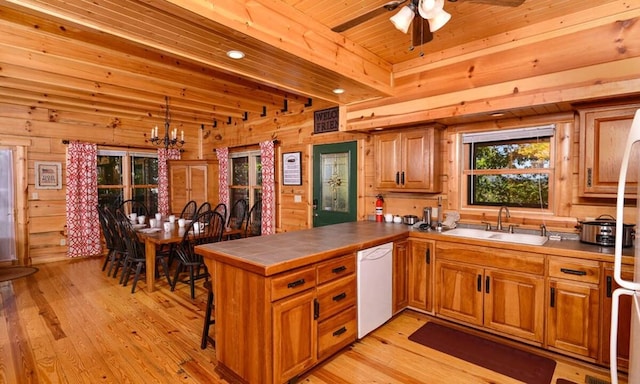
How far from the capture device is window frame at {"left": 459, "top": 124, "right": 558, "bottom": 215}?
2959mm

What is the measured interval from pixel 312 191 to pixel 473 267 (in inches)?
104

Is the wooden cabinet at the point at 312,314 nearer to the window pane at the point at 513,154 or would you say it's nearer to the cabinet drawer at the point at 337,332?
the cabinet drawer at the point at 337,332

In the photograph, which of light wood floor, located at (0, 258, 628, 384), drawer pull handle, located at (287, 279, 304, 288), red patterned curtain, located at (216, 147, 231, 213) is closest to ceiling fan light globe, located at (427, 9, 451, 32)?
drawer pull handle, located at (287, 279, 304, 288)

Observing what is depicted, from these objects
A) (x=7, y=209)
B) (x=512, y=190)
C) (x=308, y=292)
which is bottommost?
(x=308, y=292)

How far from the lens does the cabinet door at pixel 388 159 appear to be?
3.64 meters

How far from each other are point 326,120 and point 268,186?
5.31ft

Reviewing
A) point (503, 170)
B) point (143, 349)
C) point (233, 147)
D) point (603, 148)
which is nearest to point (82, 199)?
point (233, 147)

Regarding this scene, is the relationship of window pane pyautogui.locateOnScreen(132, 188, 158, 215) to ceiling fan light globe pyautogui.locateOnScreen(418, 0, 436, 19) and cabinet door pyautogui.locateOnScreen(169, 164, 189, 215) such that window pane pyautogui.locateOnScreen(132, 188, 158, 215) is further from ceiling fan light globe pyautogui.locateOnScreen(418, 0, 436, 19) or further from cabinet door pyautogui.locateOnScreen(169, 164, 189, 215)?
ceiling fan light globe pyautogui.locateOnScreen(418, 0, 436, 19)

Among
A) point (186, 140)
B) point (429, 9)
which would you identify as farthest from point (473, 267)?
point (186, 140)

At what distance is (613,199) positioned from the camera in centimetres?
261

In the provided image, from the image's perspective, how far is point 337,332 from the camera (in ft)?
8.11

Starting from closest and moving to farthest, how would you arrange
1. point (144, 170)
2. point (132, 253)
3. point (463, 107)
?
point (463, 107)
point (132, 253)
point (144, 170)

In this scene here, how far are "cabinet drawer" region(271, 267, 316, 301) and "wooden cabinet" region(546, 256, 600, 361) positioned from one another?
190 cm

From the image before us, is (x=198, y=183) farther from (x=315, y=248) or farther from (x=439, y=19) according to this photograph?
(x=439, y=19)
